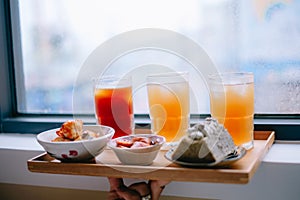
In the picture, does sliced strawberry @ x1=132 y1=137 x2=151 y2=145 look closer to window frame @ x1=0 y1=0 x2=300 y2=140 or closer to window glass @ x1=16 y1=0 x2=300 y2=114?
window glass @ x1=16 y1=0 x2=300 y2=114

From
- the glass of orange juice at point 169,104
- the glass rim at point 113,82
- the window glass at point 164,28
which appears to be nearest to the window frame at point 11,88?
the window glass at point 164,28

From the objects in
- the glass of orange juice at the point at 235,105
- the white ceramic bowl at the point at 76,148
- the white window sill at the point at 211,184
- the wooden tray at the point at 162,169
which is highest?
the glass of orange juice at the point at 235,105

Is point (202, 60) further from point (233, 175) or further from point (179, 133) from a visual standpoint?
point (233, 175)

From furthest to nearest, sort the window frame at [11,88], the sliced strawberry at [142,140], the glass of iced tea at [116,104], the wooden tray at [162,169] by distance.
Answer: the window frame at [11,88], the glass of iced tea at [116,104], the sliced strawberry at [142,140], the wooden tray at [162,169]

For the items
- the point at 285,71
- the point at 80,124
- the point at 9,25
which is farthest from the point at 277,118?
the point at 9,25

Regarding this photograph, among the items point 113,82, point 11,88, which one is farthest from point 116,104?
point 11,88

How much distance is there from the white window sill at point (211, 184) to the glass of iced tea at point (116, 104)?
15 cm

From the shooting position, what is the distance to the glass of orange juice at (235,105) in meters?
0.84

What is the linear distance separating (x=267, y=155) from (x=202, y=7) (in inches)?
15.6

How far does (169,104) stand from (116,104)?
0.41ft

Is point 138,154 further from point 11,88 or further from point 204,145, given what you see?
point 11,88

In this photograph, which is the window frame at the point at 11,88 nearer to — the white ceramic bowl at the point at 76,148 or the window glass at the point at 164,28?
the window glass at the point at 164,28

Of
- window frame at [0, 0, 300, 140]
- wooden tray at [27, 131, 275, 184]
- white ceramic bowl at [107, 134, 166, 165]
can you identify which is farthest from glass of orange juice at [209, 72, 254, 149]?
window frame at [0, 0, 300, 140]

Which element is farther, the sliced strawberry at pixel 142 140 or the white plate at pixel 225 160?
the sliced strawberry at pixel 142 140
